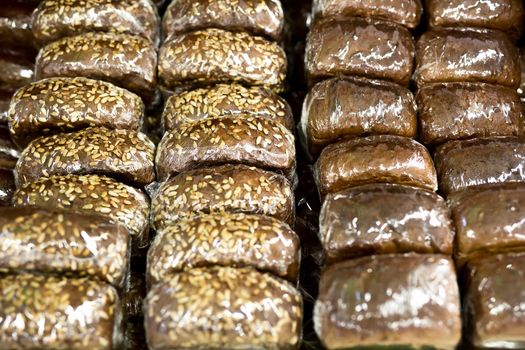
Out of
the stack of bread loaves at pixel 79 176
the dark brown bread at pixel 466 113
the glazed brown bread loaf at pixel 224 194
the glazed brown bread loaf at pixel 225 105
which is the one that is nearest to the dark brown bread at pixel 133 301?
the stack of bread loaves at pixel 79 176

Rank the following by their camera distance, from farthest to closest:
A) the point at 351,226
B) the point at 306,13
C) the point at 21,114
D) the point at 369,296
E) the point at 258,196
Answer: the point at 306,13
the point at 21,114
the point at 258,196
the point at 351,226
the point at 369,296

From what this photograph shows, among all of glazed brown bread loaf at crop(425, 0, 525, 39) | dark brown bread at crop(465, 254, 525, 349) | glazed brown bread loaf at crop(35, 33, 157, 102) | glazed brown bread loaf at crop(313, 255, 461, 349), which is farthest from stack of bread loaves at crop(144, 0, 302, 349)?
glazed brown bread loaf at crop(425, 0, 525, 39)

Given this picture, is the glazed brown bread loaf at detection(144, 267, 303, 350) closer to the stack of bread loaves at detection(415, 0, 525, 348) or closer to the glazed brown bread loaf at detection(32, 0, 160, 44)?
the stack of bread loaves at detection(415, 0, 525, 348)

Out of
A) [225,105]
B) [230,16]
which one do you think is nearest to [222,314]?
[225,105]

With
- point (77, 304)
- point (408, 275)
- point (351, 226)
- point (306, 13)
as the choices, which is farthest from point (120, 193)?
point (306, 13)

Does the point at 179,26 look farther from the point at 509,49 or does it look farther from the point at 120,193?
the point at 509,49

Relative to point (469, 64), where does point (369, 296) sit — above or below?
below

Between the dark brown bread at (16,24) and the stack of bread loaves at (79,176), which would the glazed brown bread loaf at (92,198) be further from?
the dark brown bread at (16,24)
